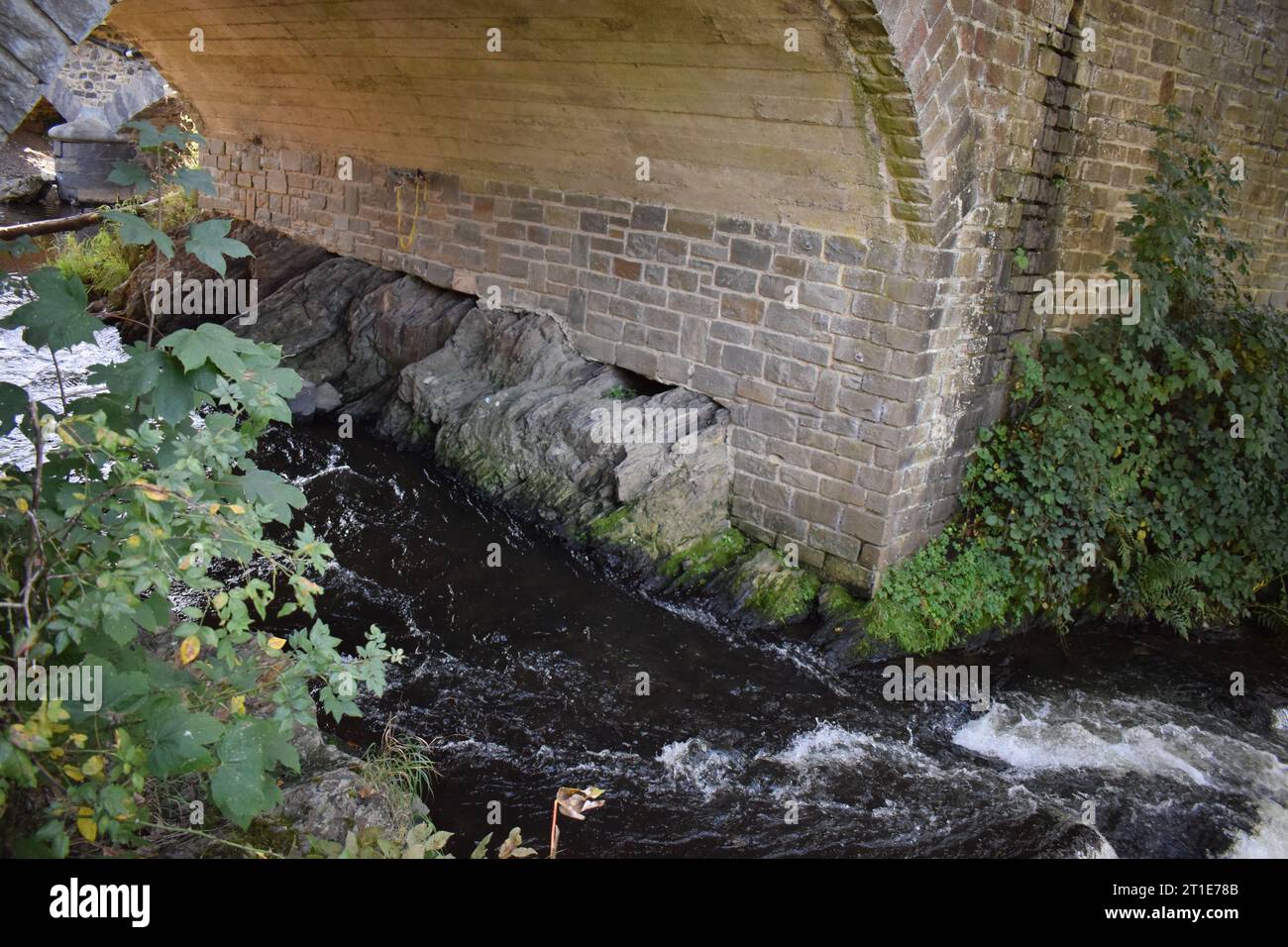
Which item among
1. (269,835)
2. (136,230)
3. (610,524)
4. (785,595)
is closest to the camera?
(136,230)

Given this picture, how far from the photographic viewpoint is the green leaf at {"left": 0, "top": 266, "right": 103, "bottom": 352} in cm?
236

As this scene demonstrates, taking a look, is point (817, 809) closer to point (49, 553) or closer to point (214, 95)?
point (49, 553)

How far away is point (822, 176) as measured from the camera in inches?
217

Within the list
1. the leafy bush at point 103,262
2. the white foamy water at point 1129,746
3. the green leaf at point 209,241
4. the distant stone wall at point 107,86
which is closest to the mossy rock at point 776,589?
the white foamy water at point 1129,746

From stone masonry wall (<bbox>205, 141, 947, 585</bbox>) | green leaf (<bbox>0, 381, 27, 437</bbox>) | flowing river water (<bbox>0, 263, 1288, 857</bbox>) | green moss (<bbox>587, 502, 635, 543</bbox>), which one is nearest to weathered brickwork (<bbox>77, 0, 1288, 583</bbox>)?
stone masonry wall (<bbox>205, 141, 947, 585</bbox>)

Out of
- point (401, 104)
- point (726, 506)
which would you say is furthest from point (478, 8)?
point (726, 506)

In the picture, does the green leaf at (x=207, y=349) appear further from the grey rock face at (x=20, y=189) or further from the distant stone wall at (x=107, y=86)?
the distant stone wall at (x=107, y=86)

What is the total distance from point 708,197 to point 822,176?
0.94 metres

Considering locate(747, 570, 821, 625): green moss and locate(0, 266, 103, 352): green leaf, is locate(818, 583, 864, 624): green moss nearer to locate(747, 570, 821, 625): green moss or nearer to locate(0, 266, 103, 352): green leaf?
locate(747, 570, 821, 625): green moss

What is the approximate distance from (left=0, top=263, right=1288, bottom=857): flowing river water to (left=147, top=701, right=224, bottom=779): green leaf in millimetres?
1738

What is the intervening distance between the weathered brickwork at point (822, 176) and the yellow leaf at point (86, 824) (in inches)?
173

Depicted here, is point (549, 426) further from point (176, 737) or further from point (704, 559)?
point (176, 737)

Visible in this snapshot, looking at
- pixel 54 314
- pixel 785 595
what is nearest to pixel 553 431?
pixel 785 595

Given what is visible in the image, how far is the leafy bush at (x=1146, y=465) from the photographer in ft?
19.4
